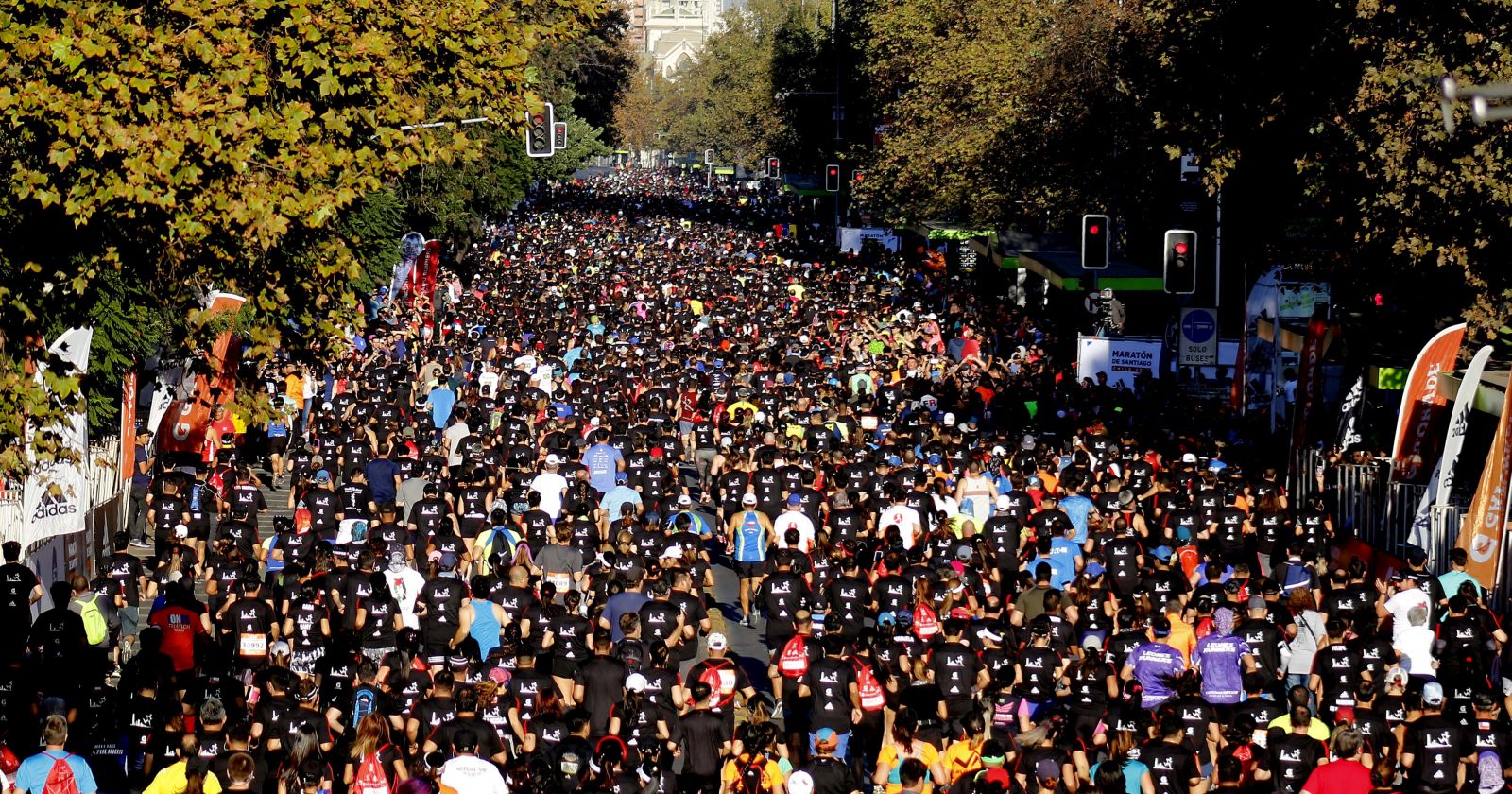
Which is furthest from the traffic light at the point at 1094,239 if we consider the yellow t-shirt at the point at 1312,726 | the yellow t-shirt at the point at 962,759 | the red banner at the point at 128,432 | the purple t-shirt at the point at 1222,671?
the yellow t-shirt at the point at 962,759

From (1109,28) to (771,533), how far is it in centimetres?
2564

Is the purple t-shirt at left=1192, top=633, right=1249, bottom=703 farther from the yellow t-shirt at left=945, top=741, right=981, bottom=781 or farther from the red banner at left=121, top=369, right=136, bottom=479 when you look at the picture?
the red banner at left=121, top=369, right=136, bottom=479

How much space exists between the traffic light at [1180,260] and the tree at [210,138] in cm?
→ 1199

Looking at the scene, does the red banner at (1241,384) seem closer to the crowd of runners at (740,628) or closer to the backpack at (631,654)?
Result: the crowd of runners at (740,628)

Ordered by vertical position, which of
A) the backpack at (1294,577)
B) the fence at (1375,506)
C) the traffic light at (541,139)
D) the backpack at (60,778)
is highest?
the traffic light at (541,139)

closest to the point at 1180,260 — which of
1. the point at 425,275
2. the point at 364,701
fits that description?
the point at 364,701

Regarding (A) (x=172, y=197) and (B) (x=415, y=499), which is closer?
(A) (x=172, y=197)

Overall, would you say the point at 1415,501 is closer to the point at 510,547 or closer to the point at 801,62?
the point at 510,547

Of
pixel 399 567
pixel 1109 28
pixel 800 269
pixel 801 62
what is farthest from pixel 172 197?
pixel 801 62

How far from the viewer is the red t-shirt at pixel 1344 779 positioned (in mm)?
10562

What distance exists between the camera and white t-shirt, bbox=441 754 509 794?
421 inches

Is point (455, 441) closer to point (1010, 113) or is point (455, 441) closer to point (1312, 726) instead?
point (1312, 726)

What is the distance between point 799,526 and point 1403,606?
530 centimetres

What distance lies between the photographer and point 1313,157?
84.6 feet
